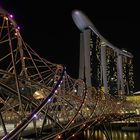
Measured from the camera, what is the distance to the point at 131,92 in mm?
158875

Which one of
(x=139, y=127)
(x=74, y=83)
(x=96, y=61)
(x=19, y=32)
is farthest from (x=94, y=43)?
(x=19, y=32)

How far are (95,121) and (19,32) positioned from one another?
881cm

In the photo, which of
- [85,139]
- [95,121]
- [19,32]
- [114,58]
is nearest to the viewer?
[95,121]

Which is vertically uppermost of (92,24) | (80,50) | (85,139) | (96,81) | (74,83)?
(92,24)

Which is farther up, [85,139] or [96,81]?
[96,81]

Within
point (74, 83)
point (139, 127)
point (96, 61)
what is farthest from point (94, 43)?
point (74, 83)

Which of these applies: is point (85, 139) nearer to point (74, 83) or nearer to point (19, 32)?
point (74, 83)

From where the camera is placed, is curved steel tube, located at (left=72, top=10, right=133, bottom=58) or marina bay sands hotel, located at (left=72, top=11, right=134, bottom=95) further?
curved steel tube, located at (left=72, top=10, right=133, bottom=58)

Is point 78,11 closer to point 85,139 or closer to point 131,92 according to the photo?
point 131,92

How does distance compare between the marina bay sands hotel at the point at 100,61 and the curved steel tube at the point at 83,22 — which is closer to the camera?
the marina bay sands hotel at the point at 100,61

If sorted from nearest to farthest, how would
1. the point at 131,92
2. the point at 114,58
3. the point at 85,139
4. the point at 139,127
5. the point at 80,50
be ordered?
1. the point at 85,139
2. the point at 139,127
3. the point at 80,50
4. the point at 114,58
5. the point at 131,92

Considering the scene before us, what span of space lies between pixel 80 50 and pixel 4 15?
85.8 metres

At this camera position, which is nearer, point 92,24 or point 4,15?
point 4,15

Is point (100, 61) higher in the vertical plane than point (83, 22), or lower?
lower
